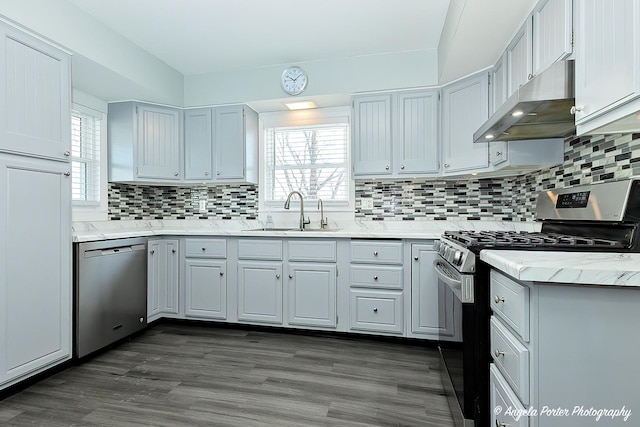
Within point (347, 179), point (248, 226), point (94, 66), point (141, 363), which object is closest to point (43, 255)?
point (141, 363)

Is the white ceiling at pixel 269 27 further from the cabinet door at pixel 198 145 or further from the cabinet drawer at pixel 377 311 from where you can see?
the cabinet drawer at pixel 377 311

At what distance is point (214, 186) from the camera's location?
12.7 feet

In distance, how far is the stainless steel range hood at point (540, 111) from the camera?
4.95ft

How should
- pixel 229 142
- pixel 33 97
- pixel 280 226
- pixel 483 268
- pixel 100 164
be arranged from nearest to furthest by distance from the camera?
1. pixel 483 268
2. pixel 33 97
3. pixel 100 164
4. pixel 229 142
5. pixel 280 226

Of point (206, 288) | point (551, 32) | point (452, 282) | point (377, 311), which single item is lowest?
point (377, 311)

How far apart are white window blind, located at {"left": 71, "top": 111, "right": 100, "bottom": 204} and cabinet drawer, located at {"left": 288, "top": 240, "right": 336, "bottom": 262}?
6.60 feet

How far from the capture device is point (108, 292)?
2676 millimetres

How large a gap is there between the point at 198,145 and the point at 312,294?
195 cm

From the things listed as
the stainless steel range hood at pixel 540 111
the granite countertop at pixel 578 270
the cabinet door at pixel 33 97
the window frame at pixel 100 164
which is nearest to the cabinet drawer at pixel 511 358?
the granite countertop at pixel 578 270

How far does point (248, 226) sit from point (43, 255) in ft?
6.14

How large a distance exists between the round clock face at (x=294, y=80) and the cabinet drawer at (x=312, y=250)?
144 cm

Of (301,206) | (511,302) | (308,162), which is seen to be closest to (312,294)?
(301,206)

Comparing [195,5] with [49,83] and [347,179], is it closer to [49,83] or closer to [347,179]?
[49,83]

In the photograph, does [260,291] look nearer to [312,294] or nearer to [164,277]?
[312,294]
